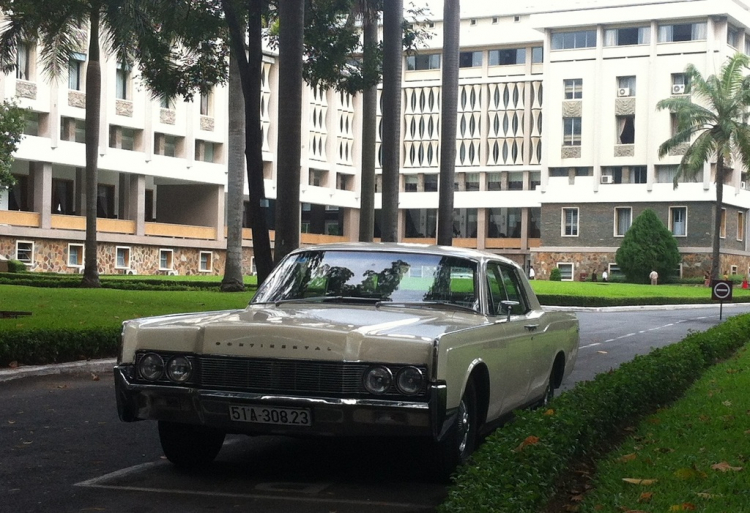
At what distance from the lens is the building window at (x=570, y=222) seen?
272 ft

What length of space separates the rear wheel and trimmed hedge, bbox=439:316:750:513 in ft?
5.56

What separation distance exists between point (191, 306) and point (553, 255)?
59674 mm

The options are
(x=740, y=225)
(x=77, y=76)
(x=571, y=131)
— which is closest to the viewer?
(x=77, y=76)

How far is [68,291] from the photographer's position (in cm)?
3138

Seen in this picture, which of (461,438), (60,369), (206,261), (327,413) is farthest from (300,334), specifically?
(206,261)

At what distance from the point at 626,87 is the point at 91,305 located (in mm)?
61882

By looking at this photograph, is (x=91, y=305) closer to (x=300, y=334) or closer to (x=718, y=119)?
(x=300, y=334)

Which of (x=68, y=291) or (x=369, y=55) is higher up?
(x=369, y=55)

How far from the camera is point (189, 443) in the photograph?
25.3 ft

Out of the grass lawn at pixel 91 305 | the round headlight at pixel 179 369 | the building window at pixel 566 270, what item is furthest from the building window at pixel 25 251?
the round headlight at pixel 179 369

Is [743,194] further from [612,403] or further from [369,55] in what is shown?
[612,403]

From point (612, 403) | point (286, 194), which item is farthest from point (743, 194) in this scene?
point (612, 403)

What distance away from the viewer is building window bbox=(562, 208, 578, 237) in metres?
82.9

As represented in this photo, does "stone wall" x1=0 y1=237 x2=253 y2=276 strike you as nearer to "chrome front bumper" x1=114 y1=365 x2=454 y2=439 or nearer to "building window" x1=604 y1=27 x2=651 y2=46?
"building window" x1=604 y1=27 x2=651 y2=46
